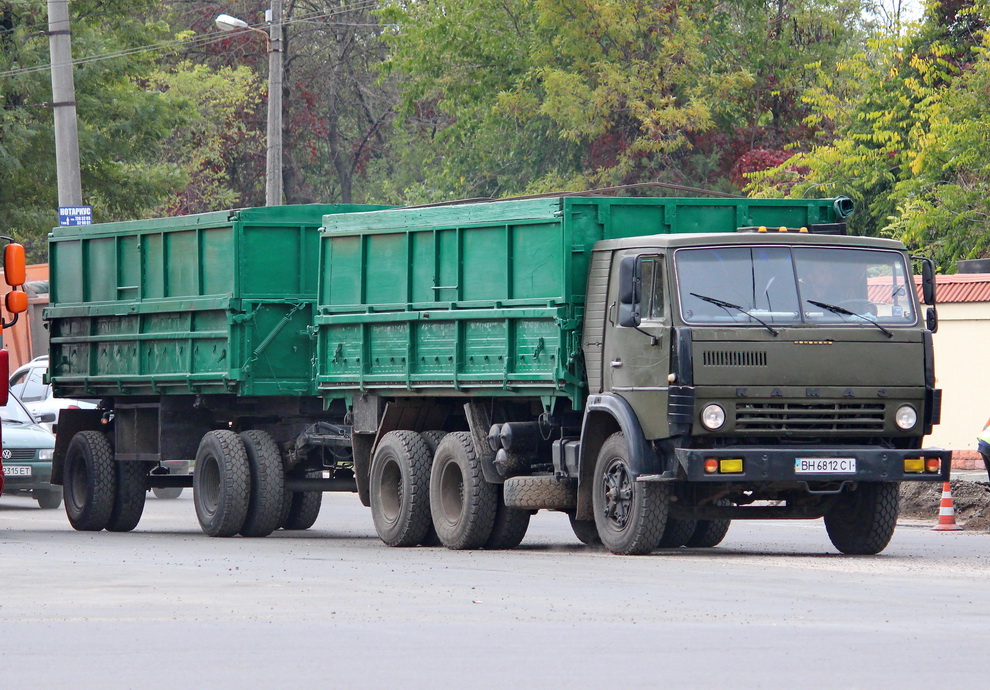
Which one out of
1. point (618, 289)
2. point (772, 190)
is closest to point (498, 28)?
point (772, 190)

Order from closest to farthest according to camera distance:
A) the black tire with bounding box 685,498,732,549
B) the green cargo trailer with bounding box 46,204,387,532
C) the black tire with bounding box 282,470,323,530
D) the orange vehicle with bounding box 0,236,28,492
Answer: the black tire with bounding box 685,498,732,549, the orange vehicle with bounding box 0,236,28,492, the green cargo trailer with bounding box 46,204,387,532, the black tire with bounding box 282,470,323,530

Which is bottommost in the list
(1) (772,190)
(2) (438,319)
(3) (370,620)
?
(3) (370,620)

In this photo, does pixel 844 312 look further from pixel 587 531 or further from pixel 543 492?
pixel 587 531

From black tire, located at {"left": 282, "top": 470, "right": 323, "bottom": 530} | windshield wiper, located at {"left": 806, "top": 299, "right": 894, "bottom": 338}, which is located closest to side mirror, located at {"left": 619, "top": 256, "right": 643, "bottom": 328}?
windshield wiper, located at {"left": 806, "top": 299, "right": 894, "bottom": 338}

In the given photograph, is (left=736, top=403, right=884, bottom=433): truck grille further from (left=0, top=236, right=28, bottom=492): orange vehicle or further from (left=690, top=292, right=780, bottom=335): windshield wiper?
(left=0, top=236, right=28, bottom=492): orange vehicle

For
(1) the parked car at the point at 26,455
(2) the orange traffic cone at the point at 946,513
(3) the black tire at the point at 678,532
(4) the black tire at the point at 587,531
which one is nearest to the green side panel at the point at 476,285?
(4) the black tire at the point at 587,531

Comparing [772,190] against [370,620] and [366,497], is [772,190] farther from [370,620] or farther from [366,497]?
[370,620]

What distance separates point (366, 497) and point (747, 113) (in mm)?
31840

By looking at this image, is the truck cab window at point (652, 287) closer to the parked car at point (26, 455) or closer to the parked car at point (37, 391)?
the parked car at point (26, 455)

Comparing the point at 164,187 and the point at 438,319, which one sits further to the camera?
the point at 164,187

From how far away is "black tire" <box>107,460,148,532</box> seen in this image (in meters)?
21.2

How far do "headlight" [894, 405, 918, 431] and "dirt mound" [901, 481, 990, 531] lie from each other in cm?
514

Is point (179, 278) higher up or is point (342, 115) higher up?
point (342, 115)

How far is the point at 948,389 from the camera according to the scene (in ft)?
94.6
